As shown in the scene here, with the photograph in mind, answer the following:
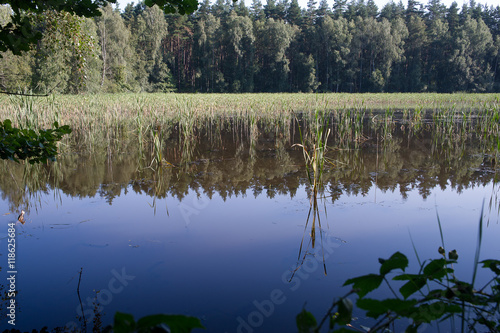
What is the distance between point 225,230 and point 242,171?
7.32 ft

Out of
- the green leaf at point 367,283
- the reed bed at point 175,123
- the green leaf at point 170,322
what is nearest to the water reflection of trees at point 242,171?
the reed bed at point 175,123

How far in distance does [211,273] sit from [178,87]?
140 ft

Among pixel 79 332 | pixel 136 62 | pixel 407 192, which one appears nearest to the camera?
pixel 79 332

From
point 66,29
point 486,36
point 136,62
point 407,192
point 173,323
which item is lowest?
point 407,192

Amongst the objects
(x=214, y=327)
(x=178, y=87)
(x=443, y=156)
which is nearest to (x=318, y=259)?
(x=214, y=327)

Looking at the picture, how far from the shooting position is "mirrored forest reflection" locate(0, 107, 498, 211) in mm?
4414

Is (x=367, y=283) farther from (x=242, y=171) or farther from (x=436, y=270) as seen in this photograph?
(x=242, y=171)

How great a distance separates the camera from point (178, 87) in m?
43.3

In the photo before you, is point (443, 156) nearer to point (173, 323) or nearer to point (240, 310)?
point (240, 310)

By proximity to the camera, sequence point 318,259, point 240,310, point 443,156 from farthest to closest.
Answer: point 443,156, point 318,259, point 240,310

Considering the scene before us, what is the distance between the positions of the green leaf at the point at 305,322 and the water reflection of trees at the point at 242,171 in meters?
3.39

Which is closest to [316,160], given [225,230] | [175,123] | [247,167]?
[225,230]

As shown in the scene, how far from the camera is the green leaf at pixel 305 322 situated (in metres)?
0.63

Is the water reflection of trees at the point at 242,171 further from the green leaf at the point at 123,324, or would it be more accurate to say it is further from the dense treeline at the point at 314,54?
the dense treeline at the point at 314,54
